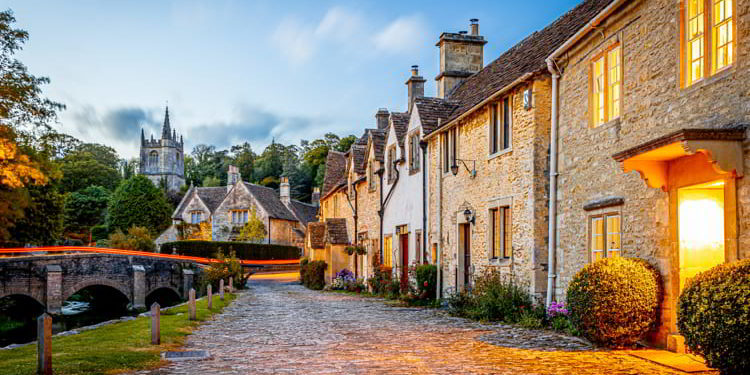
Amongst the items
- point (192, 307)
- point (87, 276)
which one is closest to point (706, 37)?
point (192, 307)

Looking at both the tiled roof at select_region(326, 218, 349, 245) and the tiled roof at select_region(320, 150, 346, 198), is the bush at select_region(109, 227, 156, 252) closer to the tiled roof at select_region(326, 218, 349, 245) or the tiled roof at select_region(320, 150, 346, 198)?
the tiled roof at select_region(320, 150, 346, 198)

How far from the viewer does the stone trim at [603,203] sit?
1094 cm

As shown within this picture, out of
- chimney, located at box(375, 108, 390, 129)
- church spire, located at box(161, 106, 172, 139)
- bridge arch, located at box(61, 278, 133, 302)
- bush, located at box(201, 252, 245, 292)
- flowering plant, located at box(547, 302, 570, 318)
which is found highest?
church spire, located at box(161, 106, 172, 139)

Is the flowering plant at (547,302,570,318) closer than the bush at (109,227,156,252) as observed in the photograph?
Yes

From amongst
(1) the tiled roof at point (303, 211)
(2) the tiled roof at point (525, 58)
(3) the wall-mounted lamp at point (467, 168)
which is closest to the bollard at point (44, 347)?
(2) the tiled roof at point (525, 58)

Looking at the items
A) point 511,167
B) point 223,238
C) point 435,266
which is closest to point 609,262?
point 511,167

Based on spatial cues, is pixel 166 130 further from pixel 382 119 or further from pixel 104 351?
pixel 104 351

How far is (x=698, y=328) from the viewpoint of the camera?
7281 mm

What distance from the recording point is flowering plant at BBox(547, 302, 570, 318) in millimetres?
12617

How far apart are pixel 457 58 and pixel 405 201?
222 inches

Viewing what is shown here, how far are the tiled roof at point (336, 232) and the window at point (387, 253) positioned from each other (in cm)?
730

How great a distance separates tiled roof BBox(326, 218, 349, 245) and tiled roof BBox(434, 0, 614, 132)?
13.7m

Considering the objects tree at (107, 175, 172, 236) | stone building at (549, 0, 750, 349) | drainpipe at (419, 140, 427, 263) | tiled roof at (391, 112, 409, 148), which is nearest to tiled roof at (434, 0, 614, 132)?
drainpipe at (419, 140, 427, 263)

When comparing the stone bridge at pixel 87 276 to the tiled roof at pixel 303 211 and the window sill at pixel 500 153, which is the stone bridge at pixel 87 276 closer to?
the window sill at pixel 500 153
